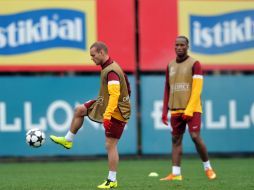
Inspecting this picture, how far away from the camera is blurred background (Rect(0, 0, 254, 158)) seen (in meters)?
17.3

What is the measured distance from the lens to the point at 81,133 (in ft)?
57.3

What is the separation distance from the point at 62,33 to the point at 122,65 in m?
1.52

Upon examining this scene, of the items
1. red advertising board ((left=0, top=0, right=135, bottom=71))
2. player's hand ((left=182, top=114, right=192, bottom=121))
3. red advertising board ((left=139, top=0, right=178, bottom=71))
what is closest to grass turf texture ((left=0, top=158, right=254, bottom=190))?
player's hand ((left=182, top=114, right=192, bottom=121))

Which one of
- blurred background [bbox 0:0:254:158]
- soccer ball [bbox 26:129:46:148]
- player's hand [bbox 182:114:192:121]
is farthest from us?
blurred background [bbox 0:0:254:158]

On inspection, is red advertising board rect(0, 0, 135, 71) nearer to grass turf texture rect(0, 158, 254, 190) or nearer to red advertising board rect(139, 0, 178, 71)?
red advertising board rect(139, 0, 178, 71)

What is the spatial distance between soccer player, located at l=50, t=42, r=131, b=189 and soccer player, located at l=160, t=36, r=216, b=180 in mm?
1293

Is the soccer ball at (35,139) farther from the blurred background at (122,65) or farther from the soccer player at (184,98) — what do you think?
the blurred background at (122,65)

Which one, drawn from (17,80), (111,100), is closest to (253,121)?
(17,80)

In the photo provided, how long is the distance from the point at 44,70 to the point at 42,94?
21.0 inches

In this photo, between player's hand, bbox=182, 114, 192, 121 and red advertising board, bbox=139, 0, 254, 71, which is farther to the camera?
red advertising board, bbox=139, 0, 254, 71

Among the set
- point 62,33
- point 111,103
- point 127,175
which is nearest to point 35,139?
point 111,103

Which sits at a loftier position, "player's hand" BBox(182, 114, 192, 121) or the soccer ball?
"player's hand" BBox(182, 114, 192, 121)

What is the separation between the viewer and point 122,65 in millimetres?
17516

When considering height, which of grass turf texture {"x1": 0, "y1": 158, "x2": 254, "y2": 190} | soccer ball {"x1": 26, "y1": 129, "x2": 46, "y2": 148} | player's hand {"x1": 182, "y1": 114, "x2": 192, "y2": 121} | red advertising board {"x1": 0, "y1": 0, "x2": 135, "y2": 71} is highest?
red advertising board {"x1": 0, "y1": 0, "x2": 135, "y2": 71}
